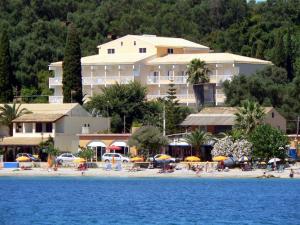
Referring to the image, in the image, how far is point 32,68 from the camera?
137625mm

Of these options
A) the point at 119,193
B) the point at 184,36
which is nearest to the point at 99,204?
the point at 119,193

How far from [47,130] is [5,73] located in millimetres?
11015

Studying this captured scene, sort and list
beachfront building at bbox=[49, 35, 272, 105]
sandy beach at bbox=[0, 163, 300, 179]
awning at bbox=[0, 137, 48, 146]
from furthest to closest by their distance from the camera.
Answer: beachfront building at bbox=[49, 35, 272, 105] → awning at bbox=[0, 137, 48, 146] → sandy beach at bbox=[0, 163, 300, 179]

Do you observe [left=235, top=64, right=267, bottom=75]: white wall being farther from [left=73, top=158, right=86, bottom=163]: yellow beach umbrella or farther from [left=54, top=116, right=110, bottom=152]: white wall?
[left=73, top=158, right=86, bottom=163]: yellow beach umbrella

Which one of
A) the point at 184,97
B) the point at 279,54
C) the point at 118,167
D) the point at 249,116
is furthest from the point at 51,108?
the point at 279,54

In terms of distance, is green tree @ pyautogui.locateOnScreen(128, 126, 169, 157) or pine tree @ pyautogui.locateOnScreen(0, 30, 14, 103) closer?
green tree @ pyautogui.locateOnScreen(128, 126, 169, 157)

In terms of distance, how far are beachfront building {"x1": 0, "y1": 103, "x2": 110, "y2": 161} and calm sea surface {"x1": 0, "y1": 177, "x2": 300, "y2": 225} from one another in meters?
10.9

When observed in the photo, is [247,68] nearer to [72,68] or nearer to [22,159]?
[72,68]

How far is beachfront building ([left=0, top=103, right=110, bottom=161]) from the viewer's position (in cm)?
10806

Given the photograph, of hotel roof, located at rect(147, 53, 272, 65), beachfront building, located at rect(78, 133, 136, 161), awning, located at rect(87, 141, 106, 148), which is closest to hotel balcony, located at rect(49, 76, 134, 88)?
hotel roof, located at rect(147, 53, 272, 65)

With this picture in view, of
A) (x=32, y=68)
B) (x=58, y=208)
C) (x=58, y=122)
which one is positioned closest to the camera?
(x=58, y=208)

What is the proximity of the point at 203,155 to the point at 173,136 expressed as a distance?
3.72 metres

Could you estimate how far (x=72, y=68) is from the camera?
114m

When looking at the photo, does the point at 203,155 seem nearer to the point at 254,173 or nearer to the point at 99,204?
the point at 254,173
